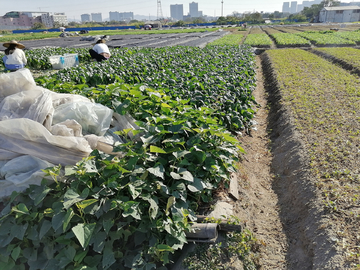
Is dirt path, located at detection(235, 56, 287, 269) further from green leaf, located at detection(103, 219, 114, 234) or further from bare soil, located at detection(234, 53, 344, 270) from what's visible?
green leaf, located at detection(103, 219, 114, 234)

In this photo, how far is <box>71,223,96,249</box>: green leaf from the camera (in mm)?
1964

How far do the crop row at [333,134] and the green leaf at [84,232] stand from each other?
2.22 metres

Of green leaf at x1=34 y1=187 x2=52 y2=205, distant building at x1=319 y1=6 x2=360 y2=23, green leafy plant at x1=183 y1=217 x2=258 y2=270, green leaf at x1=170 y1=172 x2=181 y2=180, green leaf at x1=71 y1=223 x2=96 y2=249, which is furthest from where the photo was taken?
distant building at x1=319 y1=6 x2=360 y2=23

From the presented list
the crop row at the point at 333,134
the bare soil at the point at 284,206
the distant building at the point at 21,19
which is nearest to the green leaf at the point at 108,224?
the bare soil at the point at 284,206

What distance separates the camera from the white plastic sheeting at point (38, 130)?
265cm

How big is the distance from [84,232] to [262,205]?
246 cm

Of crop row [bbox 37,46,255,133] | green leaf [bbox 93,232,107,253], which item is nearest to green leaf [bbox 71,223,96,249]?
green leaf [bbox 93,232,107,253]

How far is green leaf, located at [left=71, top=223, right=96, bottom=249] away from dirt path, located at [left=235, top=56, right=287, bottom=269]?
1724 millimetres

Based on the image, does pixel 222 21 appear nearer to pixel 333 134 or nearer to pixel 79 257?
→ pixel 333 134

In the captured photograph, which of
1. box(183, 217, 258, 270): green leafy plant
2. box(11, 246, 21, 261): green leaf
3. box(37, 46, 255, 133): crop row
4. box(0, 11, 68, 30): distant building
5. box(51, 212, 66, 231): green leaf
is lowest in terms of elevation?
box(183, 217, 258, 270): green leafy plant

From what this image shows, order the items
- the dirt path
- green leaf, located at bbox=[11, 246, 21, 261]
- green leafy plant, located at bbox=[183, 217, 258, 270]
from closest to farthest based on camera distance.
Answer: green leaf, located at bbox=[11, 246, 21, 261] → green leafy plant, located at bbox=[183, 217, 258, 270] → the dirt path

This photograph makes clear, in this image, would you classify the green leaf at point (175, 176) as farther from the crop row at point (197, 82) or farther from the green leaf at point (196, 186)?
the crop row at point (197, 82)

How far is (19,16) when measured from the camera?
11506cm

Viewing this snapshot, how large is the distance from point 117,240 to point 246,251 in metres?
1.26
